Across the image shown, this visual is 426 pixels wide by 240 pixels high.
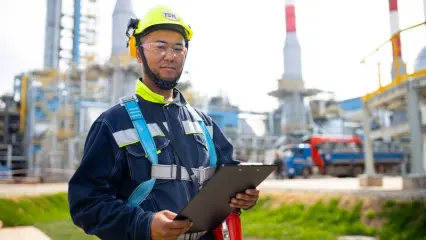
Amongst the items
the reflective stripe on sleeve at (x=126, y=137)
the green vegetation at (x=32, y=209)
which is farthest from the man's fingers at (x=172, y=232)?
the green vegetation at (x=32, y=209)

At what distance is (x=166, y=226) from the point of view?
4.71 feet

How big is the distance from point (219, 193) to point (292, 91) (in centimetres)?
3681

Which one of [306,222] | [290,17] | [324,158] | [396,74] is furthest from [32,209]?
[290,17]

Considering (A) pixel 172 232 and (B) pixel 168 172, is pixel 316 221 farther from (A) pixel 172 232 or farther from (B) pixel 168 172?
(A) pixel 172 232

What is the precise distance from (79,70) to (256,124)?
19.5m

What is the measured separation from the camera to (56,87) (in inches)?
1300

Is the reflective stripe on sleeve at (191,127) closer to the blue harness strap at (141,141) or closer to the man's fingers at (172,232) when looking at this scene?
the blue harness strap at (141,141)

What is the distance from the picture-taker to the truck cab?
23.6 meters

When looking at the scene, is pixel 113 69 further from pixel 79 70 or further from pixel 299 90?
pixel 299 90

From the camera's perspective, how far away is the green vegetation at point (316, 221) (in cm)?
614

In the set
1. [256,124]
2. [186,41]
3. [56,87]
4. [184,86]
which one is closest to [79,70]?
[56,87]

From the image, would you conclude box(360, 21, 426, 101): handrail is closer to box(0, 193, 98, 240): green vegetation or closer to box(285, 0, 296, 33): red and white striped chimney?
box(0, 193, 98, 240): green vegetation

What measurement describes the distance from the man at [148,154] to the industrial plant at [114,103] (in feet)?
53.8

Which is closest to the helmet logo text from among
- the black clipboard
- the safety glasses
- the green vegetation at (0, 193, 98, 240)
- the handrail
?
the safety glasses
